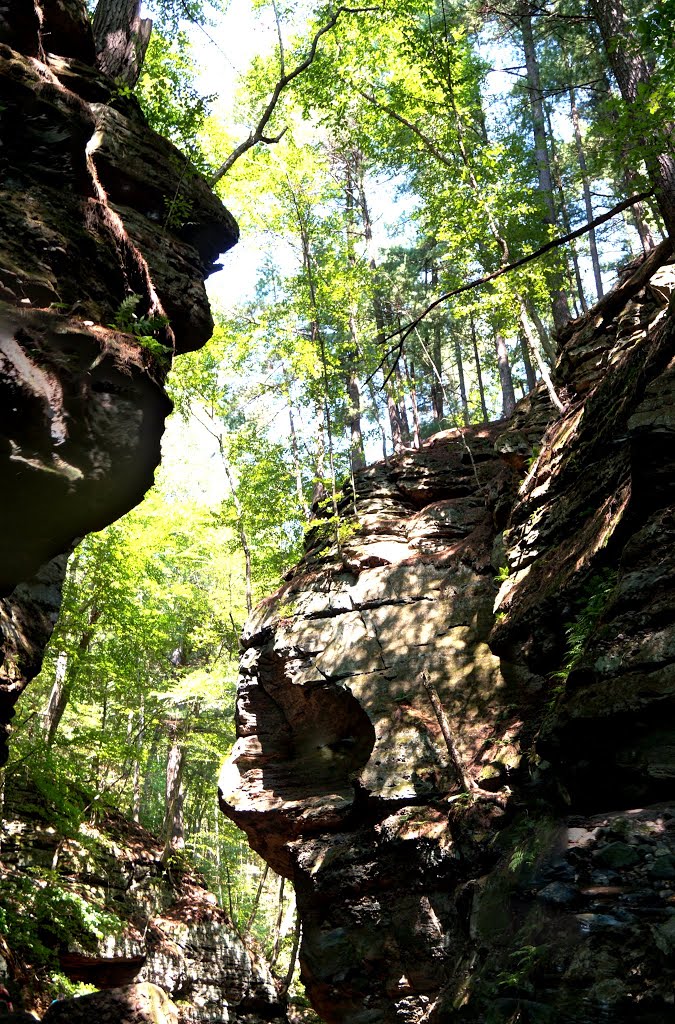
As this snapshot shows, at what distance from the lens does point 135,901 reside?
14.5 m

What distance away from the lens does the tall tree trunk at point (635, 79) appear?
7.52 meters

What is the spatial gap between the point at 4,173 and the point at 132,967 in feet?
44.8

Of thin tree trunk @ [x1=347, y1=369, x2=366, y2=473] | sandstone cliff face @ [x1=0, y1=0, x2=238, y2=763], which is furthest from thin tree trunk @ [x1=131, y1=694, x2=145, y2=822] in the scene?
sandstone cliff face @ [x1=0, y1=0, x2=238, y2=763]

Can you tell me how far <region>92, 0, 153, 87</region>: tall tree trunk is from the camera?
885 centimetres

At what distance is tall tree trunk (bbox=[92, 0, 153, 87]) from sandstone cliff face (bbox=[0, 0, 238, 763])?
19.2 inches

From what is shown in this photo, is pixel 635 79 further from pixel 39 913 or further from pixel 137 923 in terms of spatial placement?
pixel 137 923

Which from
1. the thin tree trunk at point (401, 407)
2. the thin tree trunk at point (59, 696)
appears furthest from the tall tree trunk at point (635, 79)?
the thin tree trunk at point (59, 696)

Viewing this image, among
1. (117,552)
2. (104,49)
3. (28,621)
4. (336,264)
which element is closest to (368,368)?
(336,264)

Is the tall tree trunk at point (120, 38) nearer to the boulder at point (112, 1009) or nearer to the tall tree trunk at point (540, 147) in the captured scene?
the tall tree trunk at point (540, 147)

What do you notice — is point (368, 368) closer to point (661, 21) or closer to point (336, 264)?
point (336, 264)

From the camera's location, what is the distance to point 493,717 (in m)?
10.1

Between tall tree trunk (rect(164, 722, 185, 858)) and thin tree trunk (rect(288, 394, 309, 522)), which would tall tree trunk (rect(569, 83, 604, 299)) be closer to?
thin tree trunk (rect(288, 394, 309, 522))

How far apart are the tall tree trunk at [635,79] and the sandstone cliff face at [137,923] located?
453 inches

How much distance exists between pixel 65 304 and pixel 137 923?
13427 millimetres
